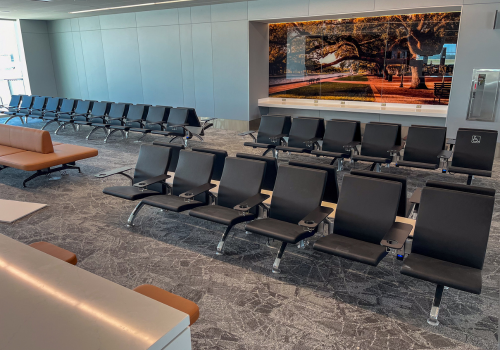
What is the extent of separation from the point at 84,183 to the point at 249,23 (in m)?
5.79

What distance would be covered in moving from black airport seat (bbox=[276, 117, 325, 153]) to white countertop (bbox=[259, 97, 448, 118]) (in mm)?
2580

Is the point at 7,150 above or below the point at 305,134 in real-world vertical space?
below

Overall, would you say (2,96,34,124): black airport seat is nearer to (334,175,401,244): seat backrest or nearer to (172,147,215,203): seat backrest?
(172,147,215,203): seat backrest

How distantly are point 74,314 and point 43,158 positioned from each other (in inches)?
201

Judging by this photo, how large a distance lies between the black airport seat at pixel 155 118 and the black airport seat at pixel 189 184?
4.11 meters

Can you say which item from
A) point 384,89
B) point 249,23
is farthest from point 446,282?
point 249,23

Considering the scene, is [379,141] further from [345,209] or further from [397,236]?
[397,236]

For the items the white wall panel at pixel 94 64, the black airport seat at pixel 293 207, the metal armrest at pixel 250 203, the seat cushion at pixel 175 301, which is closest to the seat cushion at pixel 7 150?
the metal armrest at pixel 250 203

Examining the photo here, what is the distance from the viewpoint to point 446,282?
2354 mm

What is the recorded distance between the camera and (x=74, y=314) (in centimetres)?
116

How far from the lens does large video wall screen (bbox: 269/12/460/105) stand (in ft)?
26.8

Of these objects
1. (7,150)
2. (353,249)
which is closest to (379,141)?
(353,249)

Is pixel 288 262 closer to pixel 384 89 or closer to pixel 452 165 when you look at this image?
pixel 452 165

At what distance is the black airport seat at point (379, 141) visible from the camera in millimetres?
5480
